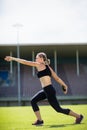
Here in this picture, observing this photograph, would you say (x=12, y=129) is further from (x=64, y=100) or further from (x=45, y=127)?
(x=64, y=100)

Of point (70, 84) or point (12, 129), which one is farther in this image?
point (70, 84)

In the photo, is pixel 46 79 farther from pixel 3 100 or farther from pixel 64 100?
pixel 3 100

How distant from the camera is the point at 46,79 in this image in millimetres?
5797

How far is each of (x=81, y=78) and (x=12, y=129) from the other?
9867 millimetres

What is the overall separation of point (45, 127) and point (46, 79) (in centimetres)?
51

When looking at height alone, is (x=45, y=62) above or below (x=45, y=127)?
above

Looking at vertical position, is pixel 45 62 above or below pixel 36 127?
above

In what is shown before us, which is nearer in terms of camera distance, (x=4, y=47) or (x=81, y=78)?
(x=4, y=47)
